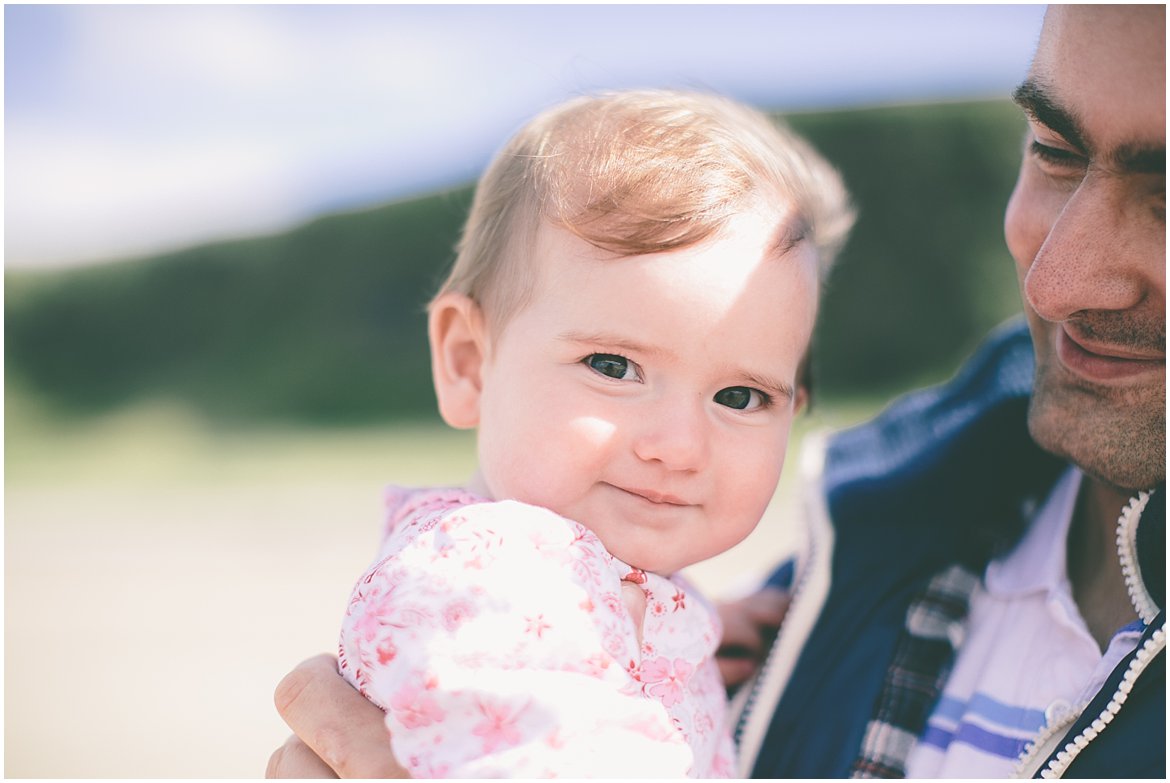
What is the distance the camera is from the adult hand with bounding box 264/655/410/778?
53.6 inches

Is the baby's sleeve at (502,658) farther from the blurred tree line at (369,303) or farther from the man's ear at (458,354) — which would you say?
the blurred tree line at (369,303)

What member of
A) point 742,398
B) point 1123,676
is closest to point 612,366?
point 742,398

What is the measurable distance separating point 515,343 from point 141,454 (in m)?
10.9

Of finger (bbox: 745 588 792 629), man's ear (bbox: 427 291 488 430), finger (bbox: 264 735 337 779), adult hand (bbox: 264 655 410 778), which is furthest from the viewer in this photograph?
finger (bbox: 745 588 792 629)

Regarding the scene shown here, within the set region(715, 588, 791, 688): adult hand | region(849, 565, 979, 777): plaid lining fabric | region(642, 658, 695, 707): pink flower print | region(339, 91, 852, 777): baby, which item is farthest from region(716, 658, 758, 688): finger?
region(642, 658, 695, 707): pink flower print

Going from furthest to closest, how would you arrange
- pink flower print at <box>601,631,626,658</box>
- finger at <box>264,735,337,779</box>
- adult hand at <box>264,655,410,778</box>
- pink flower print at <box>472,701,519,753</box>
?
finger at <box>264,735,337,779</box> < adult hand at <box>264,655,410,778</box> < pink flower print at <box>601,631,626,658</box> < pink flower print at <box>472,701,519,753</box>

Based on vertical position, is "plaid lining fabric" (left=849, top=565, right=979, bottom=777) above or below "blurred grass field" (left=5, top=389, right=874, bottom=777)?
above

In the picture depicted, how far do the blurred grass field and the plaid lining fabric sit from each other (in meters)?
0.54

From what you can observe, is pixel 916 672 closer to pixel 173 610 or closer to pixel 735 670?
pixel 735 670

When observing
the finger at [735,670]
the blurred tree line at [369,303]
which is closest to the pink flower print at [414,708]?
the finger at [735,670]

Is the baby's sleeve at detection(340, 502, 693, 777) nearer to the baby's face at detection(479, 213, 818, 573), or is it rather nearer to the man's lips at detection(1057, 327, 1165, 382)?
the baby's face at detection(479, 213, 818, 573)

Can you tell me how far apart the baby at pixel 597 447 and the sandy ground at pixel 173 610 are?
3004 mm

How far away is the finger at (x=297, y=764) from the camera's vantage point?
1463 millimetres

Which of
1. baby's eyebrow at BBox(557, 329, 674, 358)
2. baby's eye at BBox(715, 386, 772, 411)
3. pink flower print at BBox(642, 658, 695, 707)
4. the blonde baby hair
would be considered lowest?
pink flower print at BBox(642, 658, 695, 707)
